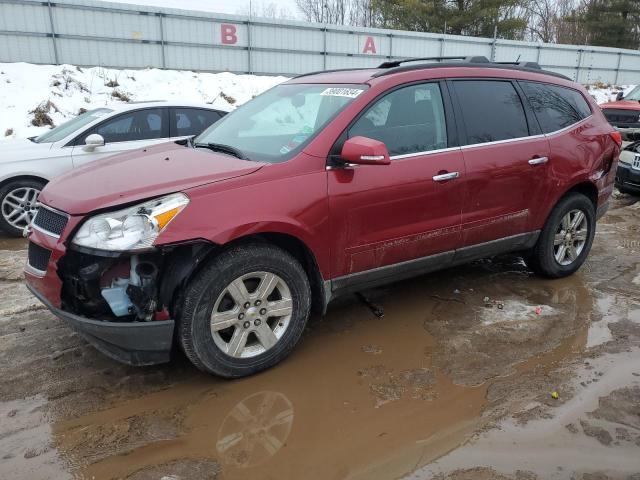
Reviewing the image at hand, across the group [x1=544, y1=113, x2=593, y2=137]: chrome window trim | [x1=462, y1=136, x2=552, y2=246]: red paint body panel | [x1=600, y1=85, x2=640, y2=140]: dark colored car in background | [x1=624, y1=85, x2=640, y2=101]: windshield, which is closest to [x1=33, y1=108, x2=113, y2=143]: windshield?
[x1=462, y1=136, x2=552, y2=246]: red paint body panel

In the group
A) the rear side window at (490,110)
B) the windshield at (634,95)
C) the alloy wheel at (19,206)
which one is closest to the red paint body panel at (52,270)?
the rear side window at (490,110)

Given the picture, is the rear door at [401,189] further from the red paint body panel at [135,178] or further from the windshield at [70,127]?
the windshield at [70,127]

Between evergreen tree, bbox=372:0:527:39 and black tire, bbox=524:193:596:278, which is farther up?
evergreen tree, bbox=372:0:527:39

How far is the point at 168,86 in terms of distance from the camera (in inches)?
632

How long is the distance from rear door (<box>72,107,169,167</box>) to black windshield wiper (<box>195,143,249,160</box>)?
3.25m

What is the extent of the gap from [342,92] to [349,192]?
2.67 ft

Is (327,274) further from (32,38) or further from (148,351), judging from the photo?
(32,38)

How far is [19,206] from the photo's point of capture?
6.36 metres

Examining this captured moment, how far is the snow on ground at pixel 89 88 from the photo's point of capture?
12.6m

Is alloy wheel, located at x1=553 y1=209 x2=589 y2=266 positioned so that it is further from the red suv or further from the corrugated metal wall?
the corrugated metal wall

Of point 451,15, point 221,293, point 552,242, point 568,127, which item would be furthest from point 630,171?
point 451,15

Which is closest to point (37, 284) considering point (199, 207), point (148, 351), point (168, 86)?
point (148, 351)

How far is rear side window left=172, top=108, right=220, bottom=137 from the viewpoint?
730 cm

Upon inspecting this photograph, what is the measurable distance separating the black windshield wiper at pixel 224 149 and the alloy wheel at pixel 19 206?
11.6 ft
